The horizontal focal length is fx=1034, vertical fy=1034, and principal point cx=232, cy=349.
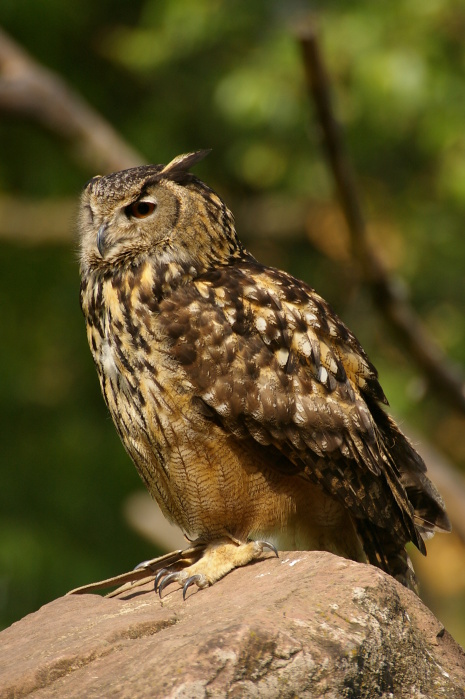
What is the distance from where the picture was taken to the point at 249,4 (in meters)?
8.09

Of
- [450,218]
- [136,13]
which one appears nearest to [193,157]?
[450,218]

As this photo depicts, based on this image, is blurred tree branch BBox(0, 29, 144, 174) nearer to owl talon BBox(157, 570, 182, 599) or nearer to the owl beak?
the owl beak

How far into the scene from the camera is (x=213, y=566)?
132 inches

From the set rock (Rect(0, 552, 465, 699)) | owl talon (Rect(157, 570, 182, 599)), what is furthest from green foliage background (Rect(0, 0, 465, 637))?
rock (Rect(0, 552, 465, 699))

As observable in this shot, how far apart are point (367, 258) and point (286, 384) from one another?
256 centimetres

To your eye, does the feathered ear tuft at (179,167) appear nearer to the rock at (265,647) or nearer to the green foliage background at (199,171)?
the rock at (265,647)

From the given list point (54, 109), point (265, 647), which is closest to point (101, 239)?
point (265, 647)

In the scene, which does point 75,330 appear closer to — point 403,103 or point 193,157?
point 403,103

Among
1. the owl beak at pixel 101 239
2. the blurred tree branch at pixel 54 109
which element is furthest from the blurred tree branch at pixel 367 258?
the owl beak at pixel 101 239

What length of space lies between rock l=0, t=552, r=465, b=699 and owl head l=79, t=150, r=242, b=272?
1.22m

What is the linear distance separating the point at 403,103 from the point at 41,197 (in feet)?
11.7

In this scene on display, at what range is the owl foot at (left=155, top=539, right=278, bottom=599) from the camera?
10.8 ft

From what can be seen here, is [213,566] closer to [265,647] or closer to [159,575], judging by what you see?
[159,575]

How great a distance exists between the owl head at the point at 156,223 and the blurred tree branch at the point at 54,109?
2.79 meters
